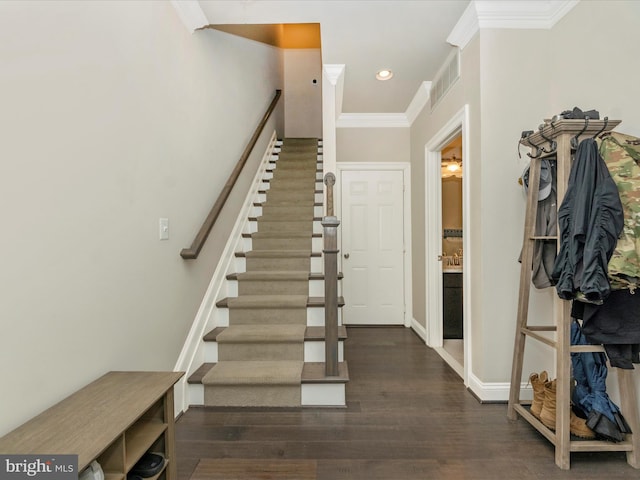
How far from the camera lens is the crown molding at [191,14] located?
2250 mm

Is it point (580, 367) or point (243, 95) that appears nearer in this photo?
point (580, 367)

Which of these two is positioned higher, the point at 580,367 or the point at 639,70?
the point at 639,70

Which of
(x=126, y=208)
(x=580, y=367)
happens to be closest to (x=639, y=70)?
(x=580, y=367)

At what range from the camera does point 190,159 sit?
2.48 metres

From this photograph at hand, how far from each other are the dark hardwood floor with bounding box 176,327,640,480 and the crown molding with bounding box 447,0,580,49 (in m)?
2.57

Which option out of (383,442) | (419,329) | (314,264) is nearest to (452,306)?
(419,329)

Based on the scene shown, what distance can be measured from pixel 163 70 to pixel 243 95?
177cm

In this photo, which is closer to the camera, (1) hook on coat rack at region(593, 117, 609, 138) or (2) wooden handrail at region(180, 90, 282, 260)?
(1) hook on coat rack at region(593, 117, 609, 138)

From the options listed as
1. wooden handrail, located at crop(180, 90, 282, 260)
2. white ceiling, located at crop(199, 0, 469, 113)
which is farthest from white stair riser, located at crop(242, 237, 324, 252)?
white ceiling, located at crop(199, 0, 469, 113)

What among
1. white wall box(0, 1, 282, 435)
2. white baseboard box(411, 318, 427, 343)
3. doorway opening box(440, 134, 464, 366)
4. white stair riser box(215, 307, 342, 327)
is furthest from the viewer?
doorway opening box(440, 134, 464, 366)

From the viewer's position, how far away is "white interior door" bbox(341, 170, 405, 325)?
14.2ft

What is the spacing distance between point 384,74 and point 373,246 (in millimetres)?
1978

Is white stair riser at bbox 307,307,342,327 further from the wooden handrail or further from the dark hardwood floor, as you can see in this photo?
the wooden handrail

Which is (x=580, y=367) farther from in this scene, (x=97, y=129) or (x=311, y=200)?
(x=311, y=200)
